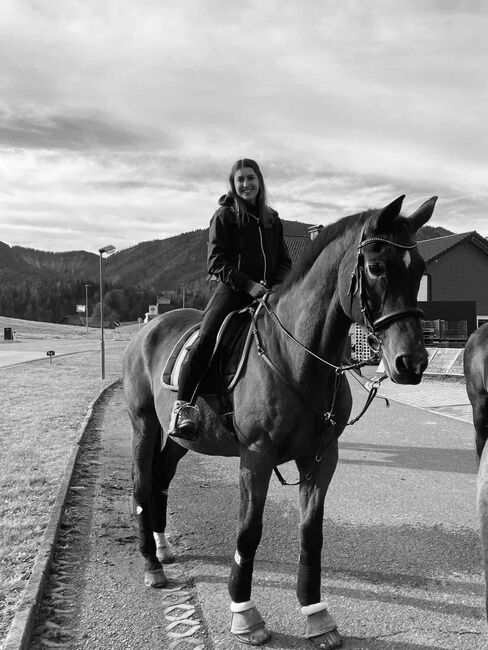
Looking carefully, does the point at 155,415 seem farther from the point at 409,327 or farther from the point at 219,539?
the point at 409,327

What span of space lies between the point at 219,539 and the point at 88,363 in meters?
23.5

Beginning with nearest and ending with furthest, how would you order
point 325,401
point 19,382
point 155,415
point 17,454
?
point 325,401 < point 155,415 < point 17,454 < point 19,382

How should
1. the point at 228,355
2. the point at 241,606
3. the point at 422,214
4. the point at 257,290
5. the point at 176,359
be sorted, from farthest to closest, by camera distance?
the point at 176,359
the point at 228,355
the point at 257,290
the point at 241,606
the point at 422,214

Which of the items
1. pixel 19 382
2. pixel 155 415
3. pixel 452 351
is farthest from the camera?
pixel 452 351

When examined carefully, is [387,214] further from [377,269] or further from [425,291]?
[425,291]

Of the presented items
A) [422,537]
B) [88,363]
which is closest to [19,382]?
[88,363]

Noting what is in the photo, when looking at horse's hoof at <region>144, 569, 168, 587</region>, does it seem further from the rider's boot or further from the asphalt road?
the rider's boot

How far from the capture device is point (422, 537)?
5.17 metres

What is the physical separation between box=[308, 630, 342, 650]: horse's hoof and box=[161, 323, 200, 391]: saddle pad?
6.07ft

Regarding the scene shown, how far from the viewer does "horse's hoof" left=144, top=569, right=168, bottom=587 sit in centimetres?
409

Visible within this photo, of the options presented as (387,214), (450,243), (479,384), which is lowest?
(479,384)

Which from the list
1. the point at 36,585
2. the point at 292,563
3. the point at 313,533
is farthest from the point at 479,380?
the point at 36,585

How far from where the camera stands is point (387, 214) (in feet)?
9.16

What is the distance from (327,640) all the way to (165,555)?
1.68m
